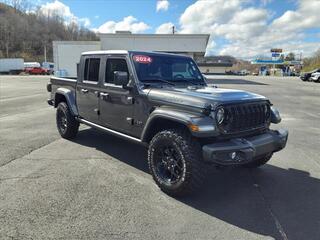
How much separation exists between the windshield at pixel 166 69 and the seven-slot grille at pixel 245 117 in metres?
1.45

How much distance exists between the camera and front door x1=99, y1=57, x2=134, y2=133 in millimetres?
5047

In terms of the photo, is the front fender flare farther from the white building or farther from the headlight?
the white building

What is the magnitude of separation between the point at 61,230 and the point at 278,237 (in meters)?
2.42

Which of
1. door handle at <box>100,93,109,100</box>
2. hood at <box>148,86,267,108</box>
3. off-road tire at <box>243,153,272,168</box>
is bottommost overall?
off-road tire at <box>243,153,272,168</box>

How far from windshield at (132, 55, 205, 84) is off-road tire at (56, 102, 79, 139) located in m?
2.61

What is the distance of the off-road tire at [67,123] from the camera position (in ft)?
22.7

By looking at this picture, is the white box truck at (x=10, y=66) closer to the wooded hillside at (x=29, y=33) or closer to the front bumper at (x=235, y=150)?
the wooded hillside at (x=29, y=33)

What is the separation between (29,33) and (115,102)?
11925cm

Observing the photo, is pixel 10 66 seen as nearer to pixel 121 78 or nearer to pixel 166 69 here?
pixel 166 69

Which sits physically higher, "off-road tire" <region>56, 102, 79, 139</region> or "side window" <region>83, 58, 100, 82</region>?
"side window" <region>83, 58, 100, 82</region>

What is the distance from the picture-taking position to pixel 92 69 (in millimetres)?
6066

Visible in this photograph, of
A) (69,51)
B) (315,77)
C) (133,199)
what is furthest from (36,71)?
(133,199)

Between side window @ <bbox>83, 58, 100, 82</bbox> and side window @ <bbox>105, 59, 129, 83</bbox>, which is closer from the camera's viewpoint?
side window @ <bbox>105, 59, 129, 83</bbox>

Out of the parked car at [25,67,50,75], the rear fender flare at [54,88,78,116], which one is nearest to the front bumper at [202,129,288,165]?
the rear fender flare at [54,88,78,116]
